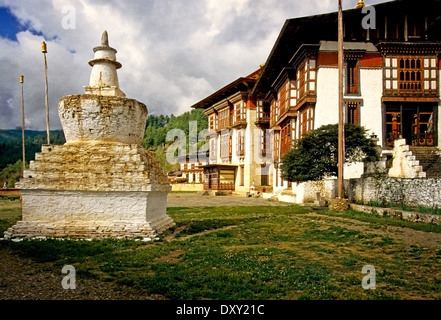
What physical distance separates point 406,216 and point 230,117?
35.3 m

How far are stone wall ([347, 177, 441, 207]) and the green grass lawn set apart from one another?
12.0 ft

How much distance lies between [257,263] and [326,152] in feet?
47.5

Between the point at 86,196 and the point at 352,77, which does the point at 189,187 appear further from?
the point at 86,196

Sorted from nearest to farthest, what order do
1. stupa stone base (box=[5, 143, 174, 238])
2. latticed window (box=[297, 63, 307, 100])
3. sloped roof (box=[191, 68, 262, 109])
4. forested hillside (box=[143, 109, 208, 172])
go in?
Answer: 1. stupa stone base (box=[5, 143, 174, 238])
2. latticed window (box=[297, 63, 307, 100])
3. sloped roof (box=[191, 68, 262, 109])
4. forested hillside (box=[143, 109, 208, 172])

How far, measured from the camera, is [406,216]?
1243 centimetres

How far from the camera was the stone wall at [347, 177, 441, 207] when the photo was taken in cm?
1310

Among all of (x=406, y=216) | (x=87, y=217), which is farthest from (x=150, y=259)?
(x=406, y=216)

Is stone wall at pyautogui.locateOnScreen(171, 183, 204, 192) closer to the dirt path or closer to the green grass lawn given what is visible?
the dirt path

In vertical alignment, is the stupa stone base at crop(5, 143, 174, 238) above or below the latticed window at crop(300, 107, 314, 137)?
below

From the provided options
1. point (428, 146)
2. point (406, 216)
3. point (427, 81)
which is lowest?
point (406, 216)

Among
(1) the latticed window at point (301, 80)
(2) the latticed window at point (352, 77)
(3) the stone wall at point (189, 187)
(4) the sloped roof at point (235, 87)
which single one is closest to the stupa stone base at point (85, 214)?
(1) the latticed window at point (301, 80)

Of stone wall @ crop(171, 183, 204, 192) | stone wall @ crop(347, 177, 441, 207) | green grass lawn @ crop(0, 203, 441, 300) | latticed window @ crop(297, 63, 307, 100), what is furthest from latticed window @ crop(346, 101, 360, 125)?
stone wall @ crop(171, 183, 204, 192)

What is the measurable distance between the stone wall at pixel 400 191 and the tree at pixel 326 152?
5.17 feet
